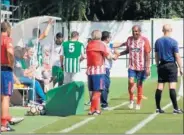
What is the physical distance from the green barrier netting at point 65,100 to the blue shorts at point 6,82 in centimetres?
297

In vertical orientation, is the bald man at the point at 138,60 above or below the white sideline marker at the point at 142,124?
above

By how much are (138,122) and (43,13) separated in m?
25.9

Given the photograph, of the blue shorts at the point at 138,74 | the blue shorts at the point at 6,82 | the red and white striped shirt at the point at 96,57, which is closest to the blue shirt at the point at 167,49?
the red and white striped shirt at the point at 96,57

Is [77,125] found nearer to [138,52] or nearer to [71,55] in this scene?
[138,52]

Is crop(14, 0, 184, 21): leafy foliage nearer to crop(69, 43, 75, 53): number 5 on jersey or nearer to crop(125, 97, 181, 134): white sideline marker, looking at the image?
crop(69, 43, 75, 53): number 5 on jersey

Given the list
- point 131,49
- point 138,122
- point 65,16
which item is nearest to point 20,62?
point 131,49

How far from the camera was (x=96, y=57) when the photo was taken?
14352mm

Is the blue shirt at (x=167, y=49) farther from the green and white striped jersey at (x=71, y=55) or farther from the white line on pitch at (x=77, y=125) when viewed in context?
the green and white striped jersey at (x=71, y=55)

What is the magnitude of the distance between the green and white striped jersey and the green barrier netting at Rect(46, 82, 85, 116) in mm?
2404

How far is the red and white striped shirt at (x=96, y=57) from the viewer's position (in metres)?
14.3

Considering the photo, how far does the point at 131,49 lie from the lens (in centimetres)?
1568

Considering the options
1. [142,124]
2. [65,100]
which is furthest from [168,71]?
[65,100]

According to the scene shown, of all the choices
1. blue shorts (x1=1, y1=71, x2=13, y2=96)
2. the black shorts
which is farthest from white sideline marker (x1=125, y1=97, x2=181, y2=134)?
blue shorts (x1=1, y1=71, x2=13, y2=96)

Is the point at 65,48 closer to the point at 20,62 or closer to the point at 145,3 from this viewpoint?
the point at 20,62
